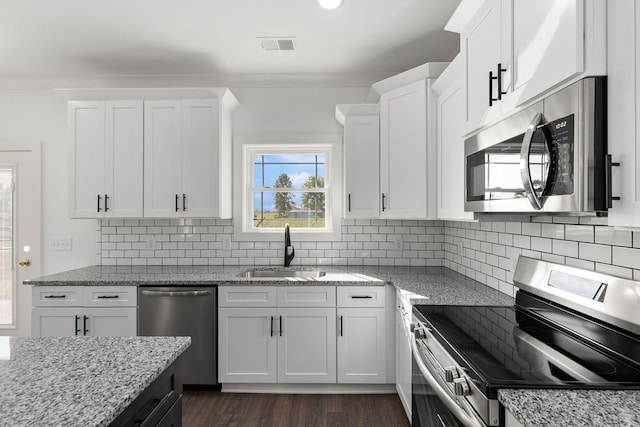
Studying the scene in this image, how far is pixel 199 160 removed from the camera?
10.8ft

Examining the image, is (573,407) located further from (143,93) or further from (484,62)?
(143,93)

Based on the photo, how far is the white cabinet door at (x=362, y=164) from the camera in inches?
129

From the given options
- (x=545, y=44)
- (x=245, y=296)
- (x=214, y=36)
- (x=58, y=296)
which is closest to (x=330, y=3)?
(x=214, y=36)

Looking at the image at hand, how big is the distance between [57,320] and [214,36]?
2364 millimetres

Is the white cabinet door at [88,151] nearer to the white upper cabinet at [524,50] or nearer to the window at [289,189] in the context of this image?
the window at [289,189]

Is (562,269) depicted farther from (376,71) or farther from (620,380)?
(376,71)

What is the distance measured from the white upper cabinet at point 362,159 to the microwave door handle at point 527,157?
195cm

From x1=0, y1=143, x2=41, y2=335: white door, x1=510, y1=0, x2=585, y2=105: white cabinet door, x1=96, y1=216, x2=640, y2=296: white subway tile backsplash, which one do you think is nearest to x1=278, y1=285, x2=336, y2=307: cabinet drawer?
x1=96, y1=216, x2=640, y2=296: white subway tile backsplash

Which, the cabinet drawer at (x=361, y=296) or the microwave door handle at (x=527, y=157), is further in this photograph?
the cabinet drawer at (x=361, y=296)

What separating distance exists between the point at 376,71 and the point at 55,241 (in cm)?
330

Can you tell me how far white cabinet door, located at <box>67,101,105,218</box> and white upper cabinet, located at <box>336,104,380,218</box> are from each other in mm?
2002

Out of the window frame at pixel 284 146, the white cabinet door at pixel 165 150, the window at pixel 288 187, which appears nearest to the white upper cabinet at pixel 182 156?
the white cabinet door at pixel 165 150

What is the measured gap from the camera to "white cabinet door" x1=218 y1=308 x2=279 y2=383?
9.65ft

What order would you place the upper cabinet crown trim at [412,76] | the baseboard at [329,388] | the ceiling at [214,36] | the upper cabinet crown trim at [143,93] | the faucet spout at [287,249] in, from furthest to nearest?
the faucet spout at [287,249] < the upper cabinet crown trim at [143,93] < the baseboard at [329,388] < the upper cabinet crown trim at [412,76] < the ceiling at [214,36]
